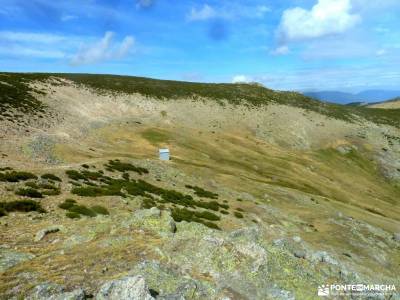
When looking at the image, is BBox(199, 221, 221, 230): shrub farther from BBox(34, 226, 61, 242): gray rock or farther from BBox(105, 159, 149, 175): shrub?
BBox(105, 159, 149, 175): shrub

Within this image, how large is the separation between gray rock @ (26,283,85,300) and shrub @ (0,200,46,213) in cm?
1077

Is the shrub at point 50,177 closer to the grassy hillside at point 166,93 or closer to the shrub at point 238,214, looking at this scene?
the shrub at point 238,214

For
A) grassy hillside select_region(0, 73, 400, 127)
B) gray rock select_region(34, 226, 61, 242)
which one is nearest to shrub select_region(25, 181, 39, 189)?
gray rock select_region(34, 226, 61, 242)

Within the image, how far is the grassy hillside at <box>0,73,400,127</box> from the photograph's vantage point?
78.8 meters

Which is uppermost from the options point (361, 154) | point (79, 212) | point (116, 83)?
point (116, 83)

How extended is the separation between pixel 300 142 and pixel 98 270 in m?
101

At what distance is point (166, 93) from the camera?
405 feet

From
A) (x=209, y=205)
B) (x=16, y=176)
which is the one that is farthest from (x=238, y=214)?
(x=16, y=176)

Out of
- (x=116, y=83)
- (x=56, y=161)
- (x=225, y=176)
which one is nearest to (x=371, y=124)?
(x=116, y=83)

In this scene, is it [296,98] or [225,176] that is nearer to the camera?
[225,176]

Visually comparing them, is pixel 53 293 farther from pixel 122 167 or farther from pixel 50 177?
pixel 122 167

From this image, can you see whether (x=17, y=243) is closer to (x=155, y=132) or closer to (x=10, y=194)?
(x=10, y=194)

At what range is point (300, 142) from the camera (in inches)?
4311

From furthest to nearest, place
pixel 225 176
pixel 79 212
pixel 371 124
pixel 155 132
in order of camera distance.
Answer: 1. pixel 371 124
2. pixel 155 132
3. pixel 225 176
4. pixel 79 212
